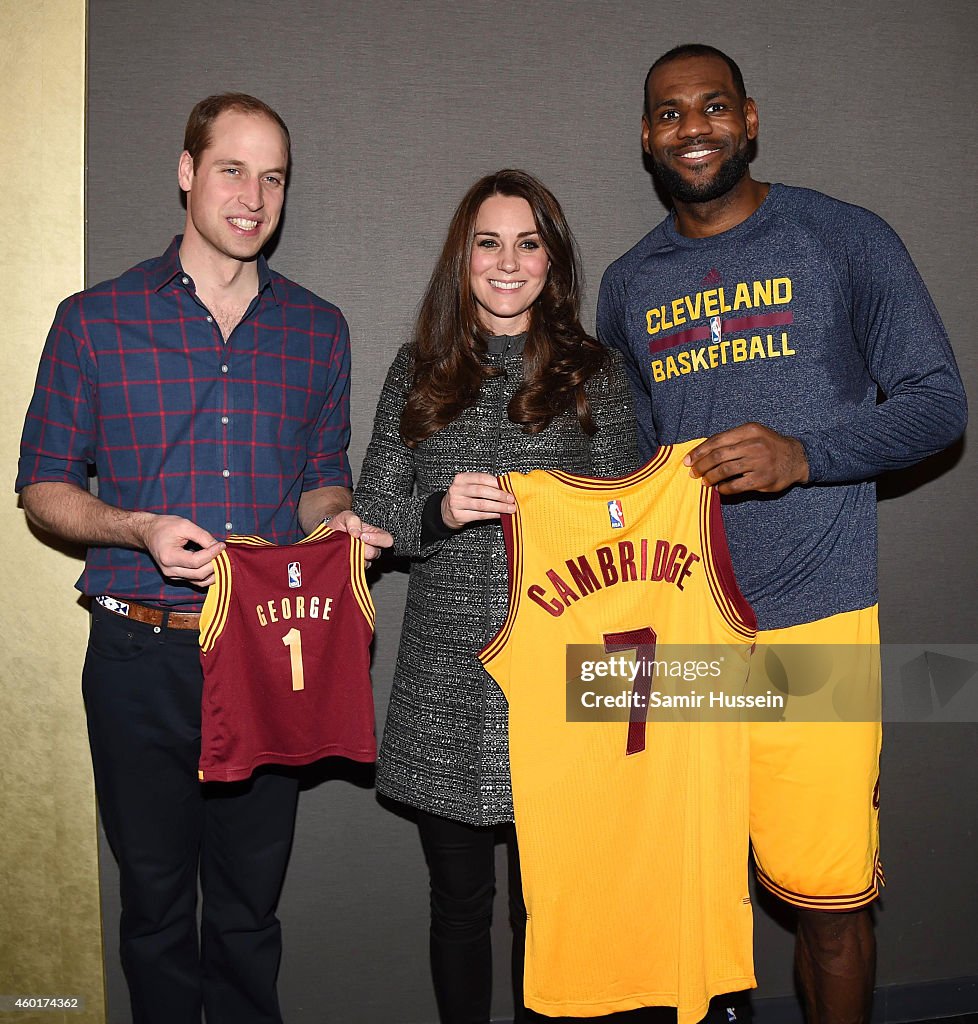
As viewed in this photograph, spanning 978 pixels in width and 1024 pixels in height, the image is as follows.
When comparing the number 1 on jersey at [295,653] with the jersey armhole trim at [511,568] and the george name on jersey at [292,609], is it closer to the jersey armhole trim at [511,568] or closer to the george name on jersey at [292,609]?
the george name on jersey at [292,609]

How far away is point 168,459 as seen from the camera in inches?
78.6

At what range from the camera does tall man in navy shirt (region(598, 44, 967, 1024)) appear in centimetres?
187

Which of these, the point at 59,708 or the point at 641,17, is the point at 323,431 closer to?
the point at 59,708

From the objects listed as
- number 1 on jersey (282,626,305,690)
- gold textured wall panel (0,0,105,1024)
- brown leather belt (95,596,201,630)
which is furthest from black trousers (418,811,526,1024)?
gold textured wall panel (0,0,105,1024)

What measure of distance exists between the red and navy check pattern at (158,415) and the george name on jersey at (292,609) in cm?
19

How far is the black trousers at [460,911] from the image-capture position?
6.42 ft

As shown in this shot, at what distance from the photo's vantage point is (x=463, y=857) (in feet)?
6.43

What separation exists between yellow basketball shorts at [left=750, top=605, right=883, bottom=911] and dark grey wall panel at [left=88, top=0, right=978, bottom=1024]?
88 centimetres

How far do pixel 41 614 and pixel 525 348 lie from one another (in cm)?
140

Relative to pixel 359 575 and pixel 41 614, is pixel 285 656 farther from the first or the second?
pixel 41 614

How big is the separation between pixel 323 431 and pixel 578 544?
2.38 feet

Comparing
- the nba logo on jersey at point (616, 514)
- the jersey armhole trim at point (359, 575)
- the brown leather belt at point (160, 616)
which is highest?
the nba logo on jersey at point (616, 514)

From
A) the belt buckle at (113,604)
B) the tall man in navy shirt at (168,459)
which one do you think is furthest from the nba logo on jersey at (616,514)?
the belt buckle at (113,604)

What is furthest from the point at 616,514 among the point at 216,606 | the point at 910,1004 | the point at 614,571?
the point at 910,1004
